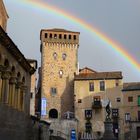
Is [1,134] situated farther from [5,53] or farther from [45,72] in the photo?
[45,72]

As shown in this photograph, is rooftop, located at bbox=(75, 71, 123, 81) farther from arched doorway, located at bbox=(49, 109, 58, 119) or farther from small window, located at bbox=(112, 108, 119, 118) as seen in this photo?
arched doorway, located at bbox=(49, 109, 58, 119)

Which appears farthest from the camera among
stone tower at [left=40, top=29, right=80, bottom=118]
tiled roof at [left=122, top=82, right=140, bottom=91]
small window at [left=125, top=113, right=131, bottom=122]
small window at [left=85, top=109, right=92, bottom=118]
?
stone tower at [left=40, top=29, right=80, bottom=118]

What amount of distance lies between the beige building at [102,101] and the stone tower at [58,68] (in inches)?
129

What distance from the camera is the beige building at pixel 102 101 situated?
61.1 meters

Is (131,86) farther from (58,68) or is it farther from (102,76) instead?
(58,68)

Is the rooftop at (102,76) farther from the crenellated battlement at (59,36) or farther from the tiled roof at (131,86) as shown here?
the crenellated battlement at (59,36)

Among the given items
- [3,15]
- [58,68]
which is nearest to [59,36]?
[58,68]

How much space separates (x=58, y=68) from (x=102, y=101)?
12.5 metres

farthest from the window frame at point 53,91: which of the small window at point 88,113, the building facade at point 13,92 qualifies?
the building facade at point 13,92

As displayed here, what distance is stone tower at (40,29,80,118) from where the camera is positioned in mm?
65812

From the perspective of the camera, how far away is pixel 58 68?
2687 inches

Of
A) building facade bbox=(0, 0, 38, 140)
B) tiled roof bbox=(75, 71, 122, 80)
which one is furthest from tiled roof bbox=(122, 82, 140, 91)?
building facade bbox=(0, 0, 38, 140)

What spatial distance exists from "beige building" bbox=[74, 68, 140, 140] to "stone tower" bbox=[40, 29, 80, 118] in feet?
10.8

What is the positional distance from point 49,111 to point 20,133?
42515 millimetres
